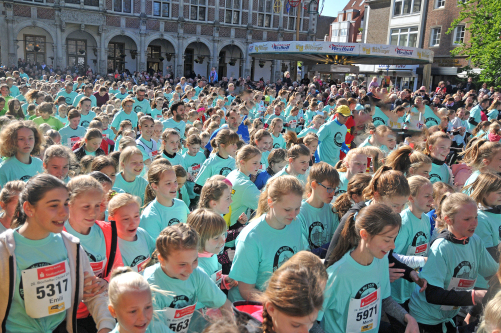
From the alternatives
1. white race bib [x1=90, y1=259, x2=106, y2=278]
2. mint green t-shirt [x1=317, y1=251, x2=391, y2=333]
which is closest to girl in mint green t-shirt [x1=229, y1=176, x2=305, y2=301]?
mint green t-shirt [x1=317, y1=251, x2=391, y2=333]

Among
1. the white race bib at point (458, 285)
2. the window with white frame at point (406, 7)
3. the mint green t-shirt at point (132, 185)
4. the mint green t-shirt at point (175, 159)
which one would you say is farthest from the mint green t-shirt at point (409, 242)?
the window with white frame at point (406, 7)

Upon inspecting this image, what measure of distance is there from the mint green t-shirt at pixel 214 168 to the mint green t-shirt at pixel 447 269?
128 inches

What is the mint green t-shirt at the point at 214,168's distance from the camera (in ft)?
19.5

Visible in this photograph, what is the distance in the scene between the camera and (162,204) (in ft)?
13.7

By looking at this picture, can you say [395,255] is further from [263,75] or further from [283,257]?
[263,75]

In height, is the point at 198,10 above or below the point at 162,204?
above

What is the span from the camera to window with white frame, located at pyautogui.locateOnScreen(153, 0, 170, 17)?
35.3 m

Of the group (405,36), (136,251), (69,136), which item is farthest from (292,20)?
(136,251)

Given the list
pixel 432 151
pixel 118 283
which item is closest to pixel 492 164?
pixel 432 151

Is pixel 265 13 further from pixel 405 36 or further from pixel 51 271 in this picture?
pixel 51 271

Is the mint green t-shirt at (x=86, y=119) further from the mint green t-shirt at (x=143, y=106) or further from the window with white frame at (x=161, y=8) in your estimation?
the window with white frame at (x=161, y=8)

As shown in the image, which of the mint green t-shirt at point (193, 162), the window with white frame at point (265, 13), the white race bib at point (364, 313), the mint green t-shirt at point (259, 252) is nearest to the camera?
the white race bib at point (364, 313)

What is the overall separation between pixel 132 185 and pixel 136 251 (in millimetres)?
1815

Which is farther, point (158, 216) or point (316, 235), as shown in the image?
point (158, 216)
